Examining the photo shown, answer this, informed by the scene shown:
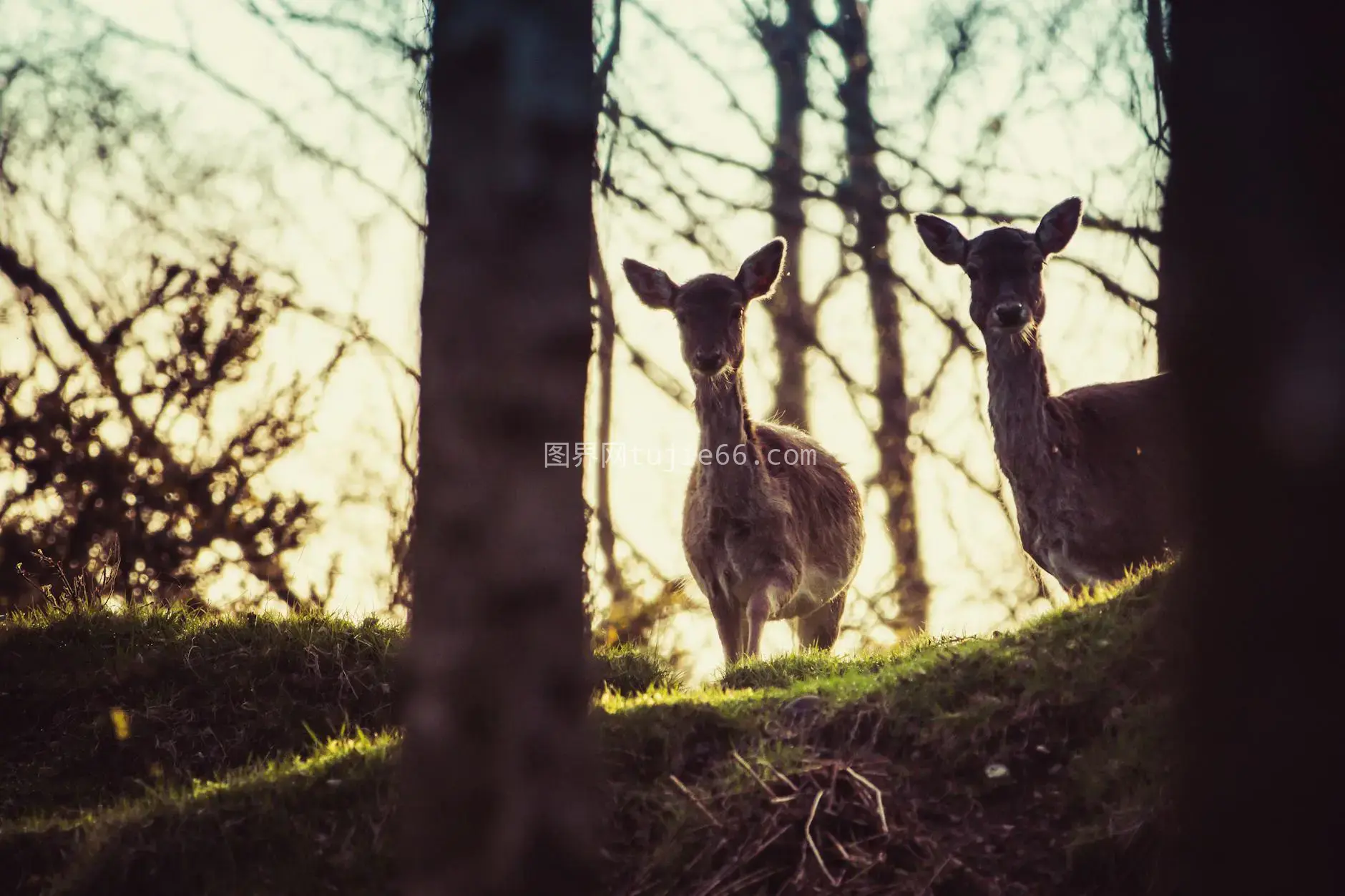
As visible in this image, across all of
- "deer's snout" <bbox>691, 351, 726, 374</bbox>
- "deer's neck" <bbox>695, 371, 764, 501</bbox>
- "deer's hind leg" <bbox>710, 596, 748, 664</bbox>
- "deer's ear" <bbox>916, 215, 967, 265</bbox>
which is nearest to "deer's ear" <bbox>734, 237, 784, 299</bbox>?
"deer's neck" <bbox>695, 371, 764, 501</bbox>

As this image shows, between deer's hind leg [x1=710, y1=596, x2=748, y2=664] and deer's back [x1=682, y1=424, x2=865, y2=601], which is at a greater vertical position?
deer's back [x1=682, y1=424, x2=865, y2=601]

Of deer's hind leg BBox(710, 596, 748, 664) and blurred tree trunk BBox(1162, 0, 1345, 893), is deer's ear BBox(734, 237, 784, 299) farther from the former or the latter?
blurred tree trunk BBox(1162, 0, 1345, 893)

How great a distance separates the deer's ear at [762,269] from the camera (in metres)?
9.73

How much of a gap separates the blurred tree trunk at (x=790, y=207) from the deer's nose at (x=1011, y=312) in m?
7.11

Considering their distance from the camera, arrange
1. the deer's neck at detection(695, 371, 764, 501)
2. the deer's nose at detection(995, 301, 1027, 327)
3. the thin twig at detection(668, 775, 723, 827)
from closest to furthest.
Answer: the thin twig at detection(668, 775, 723, 827), the deer's nose at detection(995, 301, 1027, 327), the deer's neck at detection(695, 371, 764, 501)

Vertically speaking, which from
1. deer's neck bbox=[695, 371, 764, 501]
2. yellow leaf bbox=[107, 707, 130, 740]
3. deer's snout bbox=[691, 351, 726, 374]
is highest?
deer's snout bbox=[691, 351, 726, 374]

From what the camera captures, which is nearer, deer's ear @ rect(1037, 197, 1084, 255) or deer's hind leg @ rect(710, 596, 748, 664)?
deer's ear @ rect(1037, 197, 1084, 255)

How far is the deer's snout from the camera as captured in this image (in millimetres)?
9055

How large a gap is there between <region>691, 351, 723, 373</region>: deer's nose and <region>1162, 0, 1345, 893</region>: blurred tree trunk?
21.9 ft

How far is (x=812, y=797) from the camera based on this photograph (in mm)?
4637

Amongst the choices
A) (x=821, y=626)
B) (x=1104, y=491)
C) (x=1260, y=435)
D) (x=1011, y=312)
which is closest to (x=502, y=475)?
(x=1260, y=435)

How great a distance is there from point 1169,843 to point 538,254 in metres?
2.69

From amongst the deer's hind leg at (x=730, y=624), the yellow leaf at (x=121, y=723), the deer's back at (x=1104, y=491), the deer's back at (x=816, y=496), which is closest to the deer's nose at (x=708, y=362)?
the deer's back at (x=816, y=496)

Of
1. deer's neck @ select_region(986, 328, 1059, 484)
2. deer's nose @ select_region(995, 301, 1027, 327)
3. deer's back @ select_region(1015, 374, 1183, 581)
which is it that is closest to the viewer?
deer's back @ select_region(1015, 374, 1183, 581)
